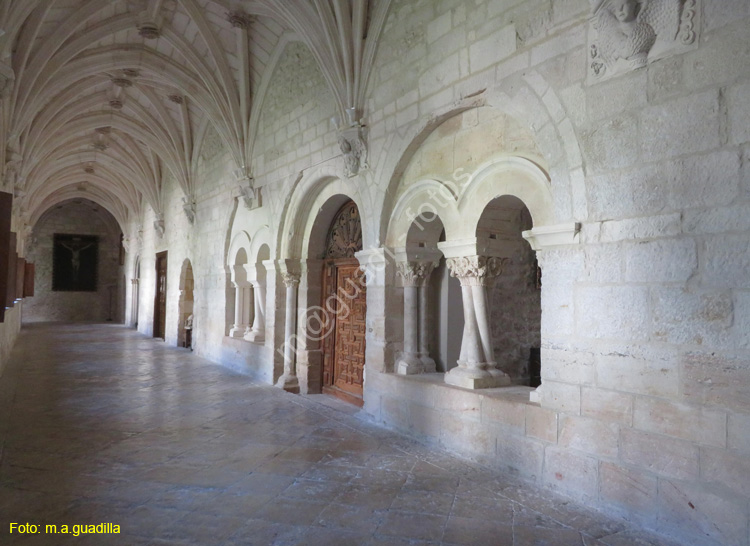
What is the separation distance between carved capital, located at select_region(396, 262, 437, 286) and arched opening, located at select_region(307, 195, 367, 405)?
1136mm

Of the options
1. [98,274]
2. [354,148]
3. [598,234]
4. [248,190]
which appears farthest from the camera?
[98,274]

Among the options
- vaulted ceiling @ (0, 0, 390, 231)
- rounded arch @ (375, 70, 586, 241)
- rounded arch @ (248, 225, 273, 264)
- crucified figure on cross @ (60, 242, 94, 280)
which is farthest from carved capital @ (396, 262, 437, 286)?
crucified figure on cross @ (60, 242, 94, 280)

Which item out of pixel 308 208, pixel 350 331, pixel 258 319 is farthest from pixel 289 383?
pixel 308 208

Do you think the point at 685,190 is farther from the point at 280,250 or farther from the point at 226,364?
the point at 226,364

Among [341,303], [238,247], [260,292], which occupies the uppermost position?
[238,247]

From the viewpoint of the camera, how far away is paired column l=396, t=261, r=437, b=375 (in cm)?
459

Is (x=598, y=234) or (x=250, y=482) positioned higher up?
(x=598, y=234)

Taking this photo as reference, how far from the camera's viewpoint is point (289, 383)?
6375 millimetres

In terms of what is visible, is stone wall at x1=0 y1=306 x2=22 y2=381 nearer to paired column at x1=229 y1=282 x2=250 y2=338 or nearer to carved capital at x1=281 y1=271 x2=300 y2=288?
carved capital at x1=281 y1=271 x2=300 y2=288

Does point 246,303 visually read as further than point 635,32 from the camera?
Yes

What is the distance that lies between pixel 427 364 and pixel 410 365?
18cm

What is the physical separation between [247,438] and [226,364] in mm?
4333

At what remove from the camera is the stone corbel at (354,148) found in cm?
501

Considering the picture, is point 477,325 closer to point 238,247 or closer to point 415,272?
point 415,272
